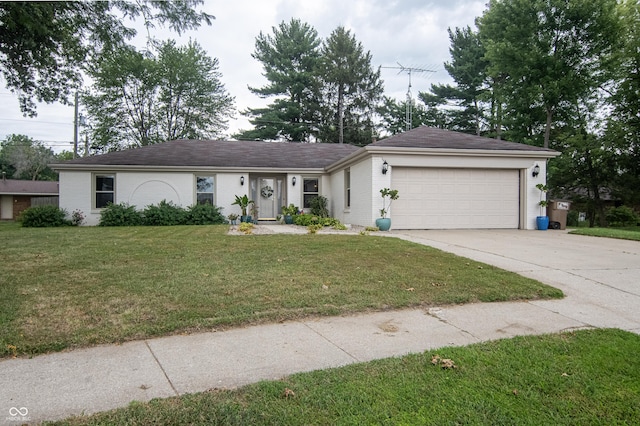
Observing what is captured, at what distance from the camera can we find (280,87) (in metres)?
30.9

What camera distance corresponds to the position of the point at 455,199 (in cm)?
1282

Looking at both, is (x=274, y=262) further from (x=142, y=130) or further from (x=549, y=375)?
(x=142, y=130)

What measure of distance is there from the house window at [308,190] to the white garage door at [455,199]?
18.1 ft

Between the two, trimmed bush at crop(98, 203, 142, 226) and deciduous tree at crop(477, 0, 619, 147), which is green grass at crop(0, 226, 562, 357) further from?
deciduous tree at crop(477, 0, 619, 147)

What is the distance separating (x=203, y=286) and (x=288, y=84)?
28.4m

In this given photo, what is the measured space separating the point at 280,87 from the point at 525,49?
17.6m

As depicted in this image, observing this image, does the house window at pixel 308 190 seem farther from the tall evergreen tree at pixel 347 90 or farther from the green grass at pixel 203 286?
the tall evergreen tree at pixel 347 90

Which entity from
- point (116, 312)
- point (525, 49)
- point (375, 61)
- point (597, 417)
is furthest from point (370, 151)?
point (375, 61)

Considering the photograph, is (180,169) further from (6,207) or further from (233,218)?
(6,207)

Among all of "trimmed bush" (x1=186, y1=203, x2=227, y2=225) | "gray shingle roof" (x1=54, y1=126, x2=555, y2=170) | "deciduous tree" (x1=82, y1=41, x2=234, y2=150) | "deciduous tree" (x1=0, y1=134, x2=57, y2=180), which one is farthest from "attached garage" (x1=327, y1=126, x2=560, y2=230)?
"deciduous tree" (x1=0, y1=134, x2=57, y2=180)

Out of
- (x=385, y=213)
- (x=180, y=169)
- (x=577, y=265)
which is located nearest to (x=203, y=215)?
(x=180, y=169)

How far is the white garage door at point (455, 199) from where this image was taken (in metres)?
12.6

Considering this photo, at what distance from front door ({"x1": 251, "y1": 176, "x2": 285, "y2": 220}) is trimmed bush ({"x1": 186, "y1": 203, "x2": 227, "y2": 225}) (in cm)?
212

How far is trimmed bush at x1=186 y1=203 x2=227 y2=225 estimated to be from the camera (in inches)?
602
